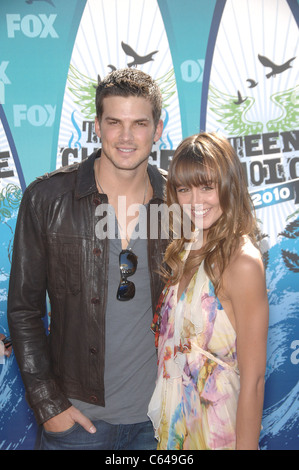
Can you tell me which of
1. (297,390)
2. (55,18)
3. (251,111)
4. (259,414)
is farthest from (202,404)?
A: (55,18)

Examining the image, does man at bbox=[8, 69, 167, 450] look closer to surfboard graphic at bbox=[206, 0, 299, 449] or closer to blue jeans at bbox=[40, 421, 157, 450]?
blue jeans at bbox=[40, 421, 157, 450]

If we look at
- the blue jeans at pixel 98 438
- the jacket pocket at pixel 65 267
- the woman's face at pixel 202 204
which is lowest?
the blue jeans at pixel 98 438

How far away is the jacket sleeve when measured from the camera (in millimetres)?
1822

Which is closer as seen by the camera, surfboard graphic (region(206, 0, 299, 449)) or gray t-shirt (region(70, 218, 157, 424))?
gray t-shirt (region(70, 218, 157, 424))

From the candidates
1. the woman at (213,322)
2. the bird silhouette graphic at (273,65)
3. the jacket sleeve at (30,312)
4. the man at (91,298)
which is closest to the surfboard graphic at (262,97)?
the bird silhouette graphic at (273,65)

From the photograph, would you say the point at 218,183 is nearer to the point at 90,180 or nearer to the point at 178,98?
the point at 90,180

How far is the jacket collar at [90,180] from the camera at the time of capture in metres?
1.92

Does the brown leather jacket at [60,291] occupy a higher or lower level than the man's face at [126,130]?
lower

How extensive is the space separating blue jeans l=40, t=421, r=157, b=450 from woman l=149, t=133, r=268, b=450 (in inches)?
6.0

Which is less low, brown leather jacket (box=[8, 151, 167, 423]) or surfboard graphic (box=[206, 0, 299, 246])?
surfboard graphic (box=[206, 0, 299, 246])

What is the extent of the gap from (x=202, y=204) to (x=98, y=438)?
3.31 ft

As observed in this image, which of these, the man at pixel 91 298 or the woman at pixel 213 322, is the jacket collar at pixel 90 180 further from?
the woman at pixel 213 322

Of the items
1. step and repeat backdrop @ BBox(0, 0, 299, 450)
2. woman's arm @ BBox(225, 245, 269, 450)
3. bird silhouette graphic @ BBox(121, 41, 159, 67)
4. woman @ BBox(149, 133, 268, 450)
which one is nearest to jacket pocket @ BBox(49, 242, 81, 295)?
woman @ BBox(149, 133, 268, 450)
